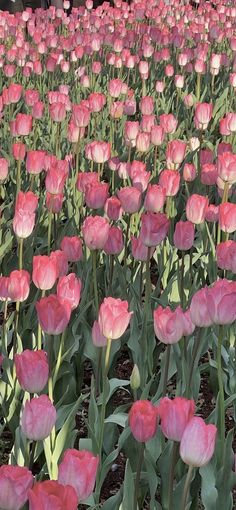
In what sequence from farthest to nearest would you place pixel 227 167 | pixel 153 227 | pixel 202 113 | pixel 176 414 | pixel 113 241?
pixel 202 113 < pixel 227 167 < pixel 113 241 < pixel 153 227 < pixel 176 414

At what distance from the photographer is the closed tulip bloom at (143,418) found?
1.04 m

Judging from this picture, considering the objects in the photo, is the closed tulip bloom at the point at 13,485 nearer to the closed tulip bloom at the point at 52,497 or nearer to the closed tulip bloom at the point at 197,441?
the closed tulip bloom at the point at 52,497

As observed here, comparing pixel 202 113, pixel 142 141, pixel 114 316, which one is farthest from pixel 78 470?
pixel 202 113

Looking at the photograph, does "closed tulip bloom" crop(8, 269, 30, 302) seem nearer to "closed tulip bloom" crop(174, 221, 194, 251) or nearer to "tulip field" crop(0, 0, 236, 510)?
"tulip field" crop(0, 0, 236, 510)

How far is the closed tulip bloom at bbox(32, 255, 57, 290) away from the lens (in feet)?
4.98

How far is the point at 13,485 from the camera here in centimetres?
91

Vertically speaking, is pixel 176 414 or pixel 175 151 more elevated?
pixel 176 414

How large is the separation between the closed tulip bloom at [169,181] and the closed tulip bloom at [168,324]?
0.85m

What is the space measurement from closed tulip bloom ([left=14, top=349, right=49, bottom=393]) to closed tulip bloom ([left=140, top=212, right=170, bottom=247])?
1.79ft

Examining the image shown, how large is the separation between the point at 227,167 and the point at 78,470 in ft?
4.34

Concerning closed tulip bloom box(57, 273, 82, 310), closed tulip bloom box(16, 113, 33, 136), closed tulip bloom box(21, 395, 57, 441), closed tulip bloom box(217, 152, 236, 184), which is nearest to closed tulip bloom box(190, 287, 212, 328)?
closed tulip bloom box(57, 273, 82, 310)

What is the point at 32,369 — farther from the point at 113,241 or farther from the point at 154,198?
the point at 154,198

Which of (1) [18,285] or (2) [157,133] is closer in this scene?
(1) [18,285]

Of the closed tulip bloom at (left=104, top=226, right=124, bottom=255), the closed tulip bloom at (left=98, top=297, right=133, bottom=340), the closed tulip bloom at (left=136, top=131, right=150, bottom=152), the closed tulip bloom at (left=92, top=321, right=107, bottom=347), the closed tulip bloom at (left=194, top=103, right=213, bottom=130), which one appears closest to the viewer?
the closed tulip bloom at (left=98, top=297, right=133, bottom=340)
